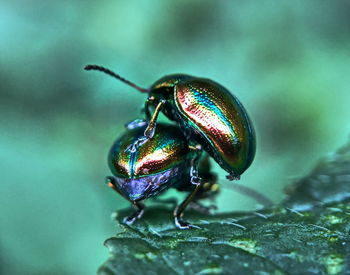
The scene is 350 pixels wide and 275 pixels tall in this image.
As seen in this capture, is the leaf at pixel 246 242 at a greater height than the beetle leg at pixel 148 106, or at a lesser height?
lesser

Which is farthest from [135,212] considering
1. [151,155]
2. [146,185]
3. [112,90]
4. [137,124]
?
[112,90]

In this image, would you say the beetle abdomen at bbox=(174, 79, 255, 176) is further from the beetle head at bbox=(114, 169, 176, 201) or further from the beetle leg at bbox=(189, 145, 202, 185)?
the beetle head at bbox=(114, 169, 176, 201)

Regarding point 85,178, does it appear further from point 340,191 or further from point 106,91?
point 340,191

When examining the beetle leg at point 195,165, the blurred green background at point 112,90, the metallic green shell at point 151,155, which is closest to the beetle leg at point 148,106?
the metallic green shell at point 151,155

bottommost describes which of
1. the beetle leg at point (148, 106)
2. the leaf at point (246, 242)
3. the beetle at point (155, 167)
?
the leaf at point (246, 242)

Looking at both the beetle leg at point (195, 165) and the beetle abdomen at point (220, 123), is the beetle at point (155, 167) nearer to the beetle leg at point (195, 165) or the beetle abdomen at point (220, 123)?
the beetle leg at point (195, 165)

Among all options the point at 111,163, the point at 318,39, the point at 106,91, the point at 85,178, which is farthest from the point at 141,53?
the point at 111,163

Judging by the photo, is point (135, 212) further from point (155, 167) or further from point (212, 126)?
point (212, 126)
